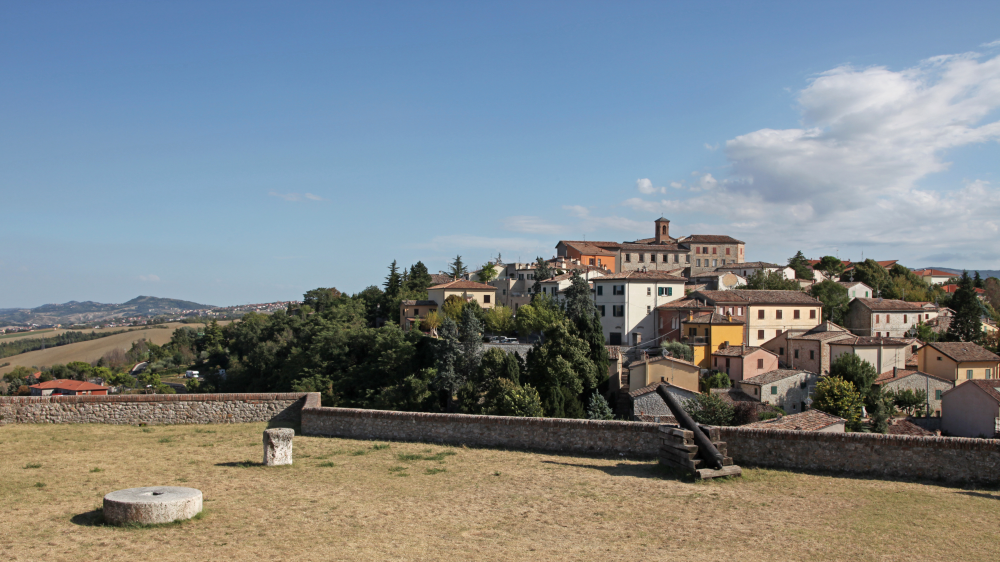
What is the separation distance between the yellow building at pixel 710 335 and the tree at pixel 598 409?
1305 cm

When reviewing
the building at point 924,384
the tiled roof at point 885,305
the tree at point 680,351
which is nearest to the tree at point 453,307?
the tree at point 680,351

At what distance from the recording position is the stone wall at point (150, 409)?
1647cm

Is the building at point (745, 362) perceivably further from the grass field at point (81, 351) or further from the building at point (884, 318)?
the grass field at point (81, 351)

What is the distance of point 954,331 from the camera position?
5656 cm

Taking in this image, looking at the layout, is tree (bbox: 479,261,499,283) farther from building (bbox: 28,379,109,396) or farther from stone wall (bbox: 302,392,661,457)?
stone wall (bbox: 302,392,661,457)

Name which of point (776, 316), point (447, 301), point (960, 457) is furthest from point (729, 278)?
point (960, 457)

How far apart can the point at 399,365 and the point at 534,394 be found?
454 inches

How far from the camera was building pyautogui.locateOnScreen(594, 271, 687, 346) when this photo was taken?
56.7m

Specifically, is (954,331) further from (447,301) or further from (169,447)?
(169,447)

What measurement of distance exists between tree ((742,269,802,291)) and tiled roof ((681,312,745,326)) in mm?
22268

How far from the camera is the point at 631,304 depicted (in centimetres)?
5691

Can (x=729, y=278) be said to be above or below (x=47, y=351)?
above

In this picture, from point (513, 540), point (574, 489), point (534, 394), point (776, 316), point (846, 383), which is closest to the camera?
point (513, 540)

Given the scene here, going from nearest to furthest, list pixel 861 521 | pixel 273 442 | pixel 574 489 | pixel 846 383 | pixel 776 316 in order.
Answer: pixel 861 521, pixel 574 489, pixel 273 442, pixel 846 383, pixel 776 316
